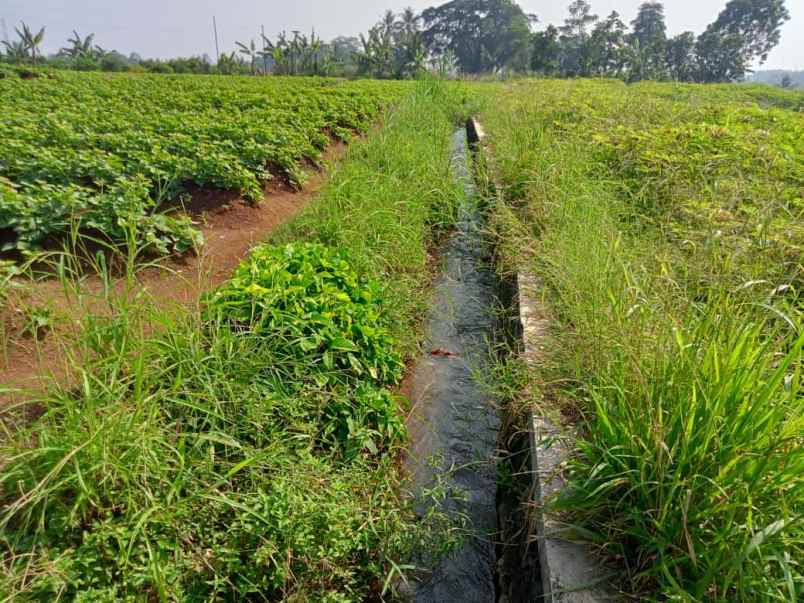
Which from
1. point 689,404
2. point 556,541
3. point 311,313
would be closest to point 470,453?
point 556,541

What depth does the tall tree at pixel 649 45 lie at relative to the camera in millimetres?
41156

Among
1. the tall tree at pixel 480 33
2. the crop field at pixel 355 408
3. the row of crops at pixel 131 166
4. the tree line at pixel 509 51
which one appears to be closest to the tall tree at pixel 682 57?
the tree line at pixel 509 51

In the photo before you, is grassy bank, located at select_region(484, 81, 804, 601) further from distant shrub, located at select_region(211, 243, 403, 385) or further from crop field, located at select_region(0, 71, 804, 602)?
distant shrub, located at select_region(211, 243, 403, 385)

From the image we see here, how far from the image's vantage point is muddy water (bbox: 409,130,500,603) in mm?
2070

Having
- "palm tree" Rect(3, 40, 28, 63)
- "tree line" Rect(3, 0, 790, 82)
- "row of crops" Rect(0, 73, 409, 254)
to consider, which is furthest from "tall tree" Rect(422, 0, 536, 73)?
"row of crops" Rect(0, 73, 409, 254)

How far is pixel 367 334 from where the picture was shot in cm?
273

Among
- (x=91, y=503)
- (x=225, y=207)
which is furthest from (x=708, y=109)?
(x=91, y=503)

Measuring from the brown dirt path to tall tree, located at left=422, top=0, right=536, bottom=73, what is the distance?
66683 mm

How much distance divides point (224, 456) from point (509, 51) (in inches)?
2915

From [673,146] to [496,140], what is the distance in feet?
10.6

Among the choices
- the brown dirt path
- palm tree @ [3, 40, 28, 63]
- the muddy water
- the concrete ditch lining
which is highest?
palm tree @ [3, 40, 28, 63]

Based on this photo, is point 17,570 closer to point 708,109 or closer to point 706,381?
point 706,381

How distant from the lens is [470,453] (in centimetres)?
273

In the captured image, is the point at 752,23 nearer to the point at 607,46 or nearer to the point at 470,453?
the point at 607,46
